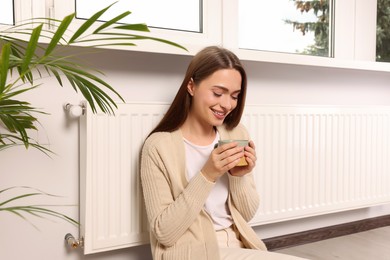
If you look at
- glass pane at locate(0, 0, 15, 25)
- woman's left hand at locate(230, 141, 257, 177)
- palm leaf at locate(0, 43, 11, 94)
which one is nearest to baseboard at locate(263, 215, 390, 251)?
woman's left hand at locate(230, 141, 257, 177)

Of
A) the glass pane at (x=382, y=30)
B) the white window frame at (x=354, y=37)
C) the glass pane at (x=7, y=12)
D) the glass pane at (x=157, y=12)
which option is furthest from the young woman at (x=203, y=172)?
the glass pane at (x=382, y=30)

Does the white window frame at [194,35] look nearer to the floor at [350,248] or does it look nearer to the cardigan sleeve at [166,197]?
the cardigan sleeve at [166,197]

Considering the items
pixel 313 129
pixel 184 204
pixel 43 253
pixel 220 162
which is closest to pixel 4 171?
pixel 43 253

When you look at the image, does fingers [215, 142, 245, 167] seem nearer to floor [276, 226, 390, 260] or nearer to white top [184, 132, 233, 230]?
white top [184, 132, 233, 230]

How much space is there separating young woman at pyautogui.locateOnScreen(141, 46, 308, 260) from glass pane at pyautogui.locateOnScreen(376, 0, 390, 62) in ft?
4.53

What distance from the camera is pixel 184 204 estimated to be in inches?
49.9

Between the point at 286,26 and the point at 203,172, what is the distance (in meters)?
1.18

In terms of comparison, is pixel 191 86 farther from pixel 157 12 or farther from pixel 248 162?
pixel 157 12

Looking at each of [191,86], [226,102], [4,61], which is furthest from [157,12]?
[4,61]

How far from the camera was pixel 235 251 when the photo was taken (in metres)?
1.32

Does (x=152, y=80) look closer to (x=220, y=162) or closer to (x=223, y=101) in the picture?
(x=223, y=101)

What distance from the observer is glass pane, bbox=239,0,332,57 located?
2.04m

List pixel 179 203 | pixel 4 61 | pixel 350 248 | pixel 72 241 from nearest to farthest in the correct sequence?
pixel 4 61, pixel 179 203, pixel 72 241, pixel 350 248

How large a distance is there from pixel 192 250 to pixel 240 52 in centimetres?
85
